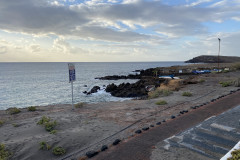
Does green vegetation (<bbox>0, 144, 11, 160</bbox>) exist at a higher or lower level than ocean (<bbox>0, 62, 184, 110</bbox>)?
higher

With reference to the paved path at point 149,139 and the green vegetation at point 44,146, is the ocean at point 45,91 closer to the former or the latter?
the paved path at point 149,139

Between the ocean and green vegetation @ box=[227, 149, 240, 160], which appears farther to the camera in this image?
the ocean

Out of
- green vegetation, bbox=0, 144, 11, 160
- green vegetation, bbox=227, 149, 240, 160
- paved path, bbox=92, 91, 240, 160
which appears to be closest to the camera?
green vegetation, bbox=227, 149, 240, 160

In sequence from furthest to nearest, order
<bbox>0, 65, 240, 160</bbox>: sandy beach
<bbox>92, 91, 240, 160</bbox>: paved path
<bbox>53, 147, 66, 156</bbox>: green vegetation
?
<bbox>0, 65, 240, 160</bbox>: sandy beach < <bbox>53, 147, 66, 156</bbox>: green vegetation < <bbox>92, 91, 240, 160</bbox>: paved path

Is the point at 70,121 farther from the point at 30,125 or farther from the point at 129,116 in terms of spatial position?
the point at 129,116

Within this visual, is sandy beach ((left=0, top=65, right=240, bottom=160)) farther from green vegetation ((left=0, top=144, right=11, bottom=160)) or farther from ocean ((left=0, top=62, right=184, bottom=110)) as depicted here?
ocean ((left=0, top=62, right=184, bottom=110))

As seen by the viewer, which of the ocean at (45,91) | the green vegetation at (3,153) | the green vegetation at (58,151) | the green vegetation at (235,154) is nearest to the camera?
the green vegetation at (235,154)

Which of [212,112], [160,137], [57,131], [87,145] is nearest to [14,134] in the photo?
[57,131]

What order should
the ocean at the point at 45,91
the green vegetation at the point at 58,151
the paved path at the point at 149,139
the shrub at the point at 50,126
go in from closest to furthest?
the paved path at the point at 149,139 → the green vegetation at the point at 58,151 → the shrub at the point at 50,126 → the ocean at the point at 45,91

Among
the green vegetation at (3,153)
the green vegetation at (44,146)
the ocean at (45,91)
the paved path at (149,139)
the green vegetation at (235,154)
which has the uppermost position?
the green vegetation at (235,154)

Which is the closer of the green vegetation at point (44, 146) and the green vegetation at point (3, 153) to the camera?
the green vegetation at point (3, 153)

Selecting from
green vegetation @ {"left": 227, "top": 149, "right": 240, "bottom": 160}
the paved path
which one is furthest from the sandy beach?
green vegetation @ {"left": 227, "top": 149, "right": 240, "bottom": 160}

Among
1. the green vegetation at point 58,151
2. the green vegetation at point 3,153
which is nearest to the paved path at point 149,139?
the green vegetation at point 58,151

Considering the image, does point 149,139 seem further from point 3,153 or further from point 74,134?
point 3,153
